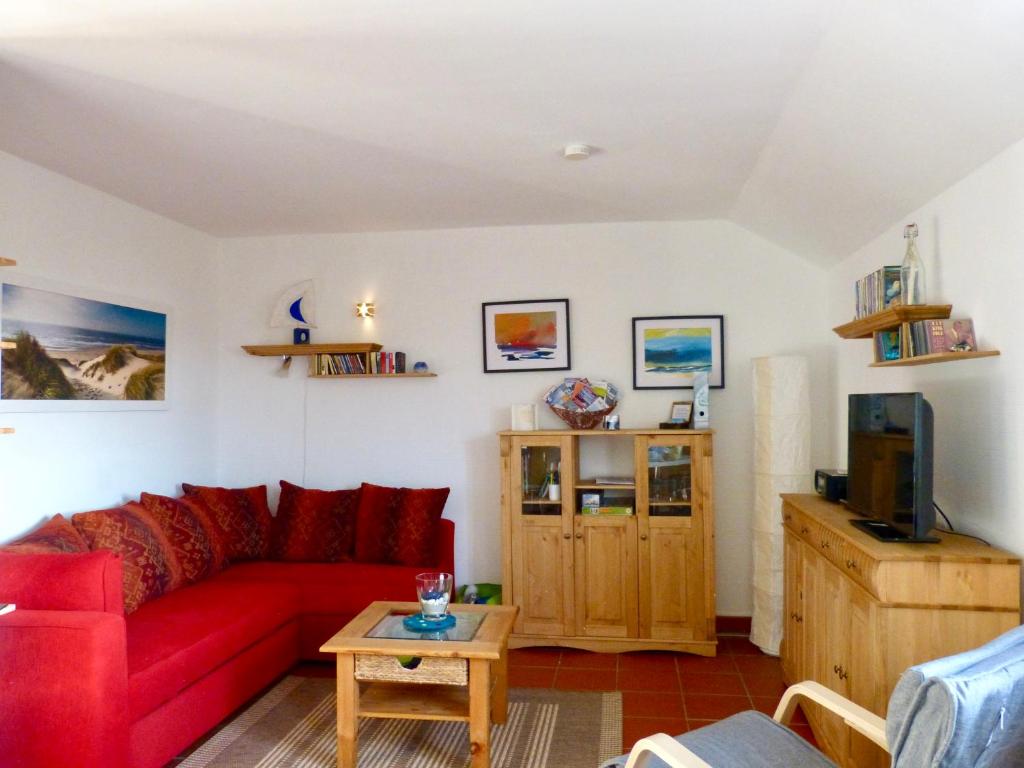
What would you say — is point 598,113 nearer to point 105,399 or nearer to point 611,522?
point 611,522

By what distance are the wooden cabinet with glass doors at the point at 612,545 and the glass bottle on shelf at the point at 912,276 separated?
63.5 inches

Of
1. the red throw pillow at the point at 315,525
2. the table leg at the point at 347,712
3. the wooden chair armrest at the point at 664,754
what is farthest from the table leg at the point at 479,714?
the red throw pillow at the point at 315,525

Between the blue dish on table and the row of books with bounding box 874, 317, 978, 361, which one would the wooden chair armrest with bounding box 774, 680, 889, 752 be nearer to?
the row of books with bounding box 874, 317, 978, 361

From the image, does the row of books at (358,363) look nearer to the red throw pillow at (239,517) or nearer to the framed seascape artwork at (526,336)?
the framed seascape artwork at (526,336)

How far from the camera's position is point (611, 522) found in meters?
4.45

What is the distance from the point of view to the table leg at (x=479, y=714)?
2922 mm

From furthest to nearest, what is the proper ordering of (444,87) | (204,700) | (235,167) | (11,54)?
(235,167)
(204,700)
(444,87)
(11,54)

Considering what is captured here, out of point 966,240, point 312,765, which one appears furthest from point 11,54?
point 966,240

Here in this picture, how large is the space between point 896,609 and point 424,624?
1735 mm

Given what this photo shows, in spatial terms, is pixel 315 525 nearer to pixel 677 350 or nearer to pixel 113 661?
pixel 113 661

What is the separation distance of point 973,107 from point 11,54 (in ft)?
9.57

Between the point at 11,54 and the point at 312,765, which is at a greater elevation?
the point at 11,54

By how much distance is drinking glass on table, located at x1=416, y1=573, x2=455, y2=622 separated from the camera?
324 centimetres

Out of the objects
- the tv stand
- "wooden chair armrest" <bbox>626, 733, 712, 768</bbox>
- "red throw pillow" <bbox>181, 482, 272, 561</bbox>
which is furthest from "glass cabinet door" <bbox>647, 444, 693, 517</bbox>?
"wooden chair armrest" <bbox>626, 733, 712, 768</bbox>
